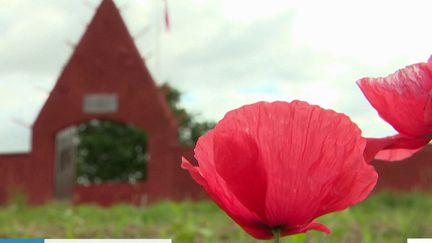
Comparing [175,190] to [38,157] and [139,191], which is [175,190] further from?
[38,157]

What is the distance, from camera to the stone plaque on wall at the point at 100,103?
814cm

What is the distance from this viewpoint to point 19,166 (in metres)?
8.46

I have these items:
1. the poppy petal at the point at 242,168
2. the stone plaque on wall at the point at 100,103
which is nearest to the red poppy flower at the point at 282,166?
the poppy petal at the point at 242,168

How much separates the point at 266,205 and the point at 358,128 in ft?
0.16

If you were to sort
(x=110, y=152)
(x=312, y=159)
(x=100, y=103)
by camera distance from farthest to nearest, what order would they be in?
1. (x=110, y=152)
2. (x=100, y=103)
3. (x=312, y=159)

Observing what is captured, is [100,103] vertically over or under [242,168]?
over

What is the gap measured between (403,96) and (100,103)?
26.1 ft

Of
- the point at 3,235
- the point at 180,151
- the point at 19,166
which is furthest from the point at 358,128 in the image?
the point at 19,166

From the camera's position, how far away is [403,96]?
0.34 m

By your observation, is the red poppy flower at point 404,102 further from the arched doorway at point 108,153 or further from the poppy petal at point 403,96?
the arched doorway at point 108,153

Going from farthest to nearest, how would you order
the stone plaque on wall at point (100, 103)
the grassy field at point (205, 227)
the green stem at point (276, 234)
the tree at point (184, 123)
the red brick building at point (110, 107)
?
1. the tree at point (184, 123)
2. the stone plaque on wall at point (100, 103)
3. the red brick building at point (110, 107)
4. the grassy field at point (205, 227)
5. the green stem at point (276, 234)

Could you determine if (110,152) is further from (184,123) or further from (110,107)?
(110,107)

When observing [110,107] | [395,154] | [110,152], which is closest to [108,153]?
[110,152]

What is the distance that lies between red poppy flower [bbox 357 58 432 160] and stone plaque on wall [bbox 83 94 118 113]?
7845 mm
